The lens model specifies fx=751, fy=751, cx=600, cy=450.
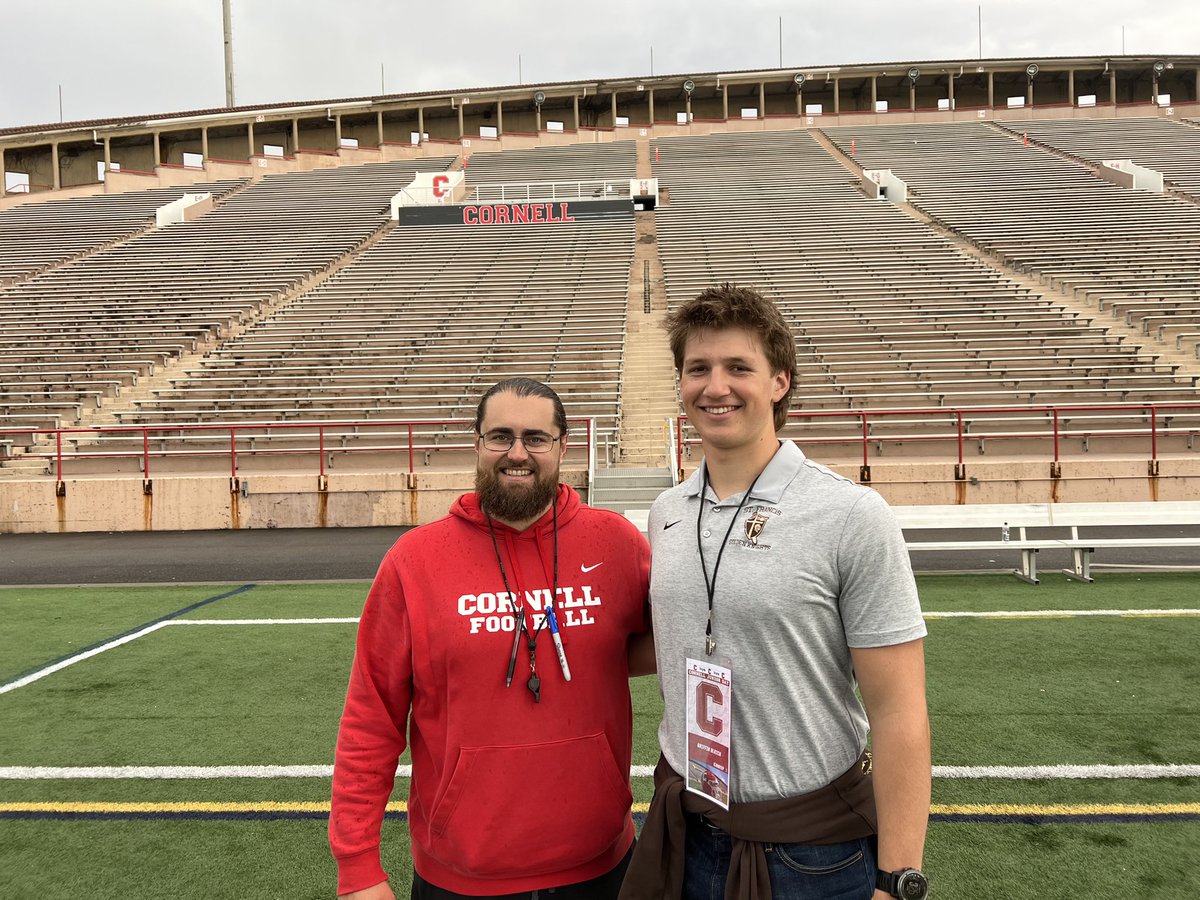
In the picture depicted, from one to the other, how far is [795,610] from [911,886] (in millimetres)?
524

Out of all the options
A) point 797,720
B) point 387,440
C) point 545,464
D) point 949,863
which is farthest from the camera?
point 387,440

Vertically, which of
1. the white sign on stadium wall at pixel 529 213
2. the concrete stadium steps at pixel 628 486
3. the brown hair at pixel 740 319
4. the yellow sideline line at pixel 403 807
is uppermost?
the white sign on stadium wall at pixel 529 213

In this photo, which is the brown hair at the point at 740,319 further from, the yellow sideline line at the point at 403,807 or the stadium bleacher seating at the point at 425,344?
the stadium bleacher seating at the point at 425,344

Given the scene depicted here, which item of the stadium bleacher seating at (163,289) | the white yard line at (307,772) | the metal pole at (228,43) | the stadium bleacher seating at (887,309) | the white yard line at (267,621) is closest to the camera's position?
the white yard line at (307,772)

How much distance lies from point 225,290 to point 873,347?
16855 millimetres

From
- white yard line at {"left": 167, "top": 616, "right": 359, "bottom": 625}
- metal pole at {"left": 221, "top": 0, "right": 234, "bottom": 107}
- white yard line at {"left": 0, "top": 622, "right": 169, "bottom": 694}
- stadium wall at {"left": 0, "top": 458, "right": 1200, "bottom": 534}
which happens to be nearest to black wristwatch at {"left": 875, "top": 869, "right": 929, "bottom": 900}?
white yard line at {"left": 167, "top": 616, "right": 359, "bottom": 625}

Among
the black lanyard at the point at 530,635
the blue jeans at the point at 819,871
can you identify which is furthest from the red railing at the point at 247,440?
the blue jeans at the point at 819,871

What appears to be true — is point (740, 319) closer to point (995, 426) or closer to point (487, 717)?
point (487, 717)

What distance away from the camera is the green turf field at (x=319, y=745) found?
2863 millimetres

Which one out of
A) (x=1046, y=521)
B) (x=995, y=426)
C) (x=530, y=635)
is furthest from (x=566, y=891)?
(x=995, y=426)

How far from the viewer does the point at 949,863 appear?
112 inches

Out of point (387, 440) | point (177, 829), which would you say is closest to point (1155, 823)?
point (177, 829)

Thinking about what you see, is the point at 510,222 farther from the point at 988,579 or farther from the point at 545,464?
the point at 545,464

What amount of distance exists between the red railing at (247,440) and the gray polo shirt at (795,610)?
10.1 metres
